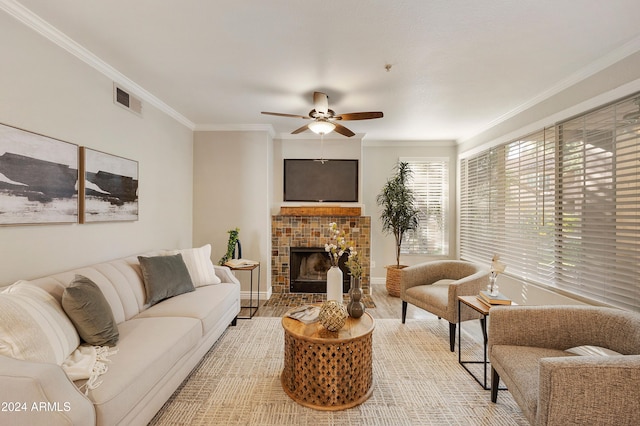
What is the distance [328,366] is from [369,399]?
45cm

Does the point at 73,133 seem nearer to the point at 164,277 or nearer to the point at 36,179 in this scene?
the point at 36,179

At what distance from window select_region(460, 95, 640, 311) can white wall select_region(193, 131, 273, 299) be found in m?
3.36

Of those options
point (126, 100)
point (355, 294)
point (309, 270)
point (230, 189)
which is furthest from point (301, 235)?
point (126, 100)

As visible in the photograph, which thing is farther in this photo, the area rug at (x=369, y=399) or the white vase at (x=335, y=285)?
the white vase at (x=335, y=285)

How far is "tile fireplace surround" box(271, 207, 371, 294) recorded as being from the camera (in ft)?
15.4

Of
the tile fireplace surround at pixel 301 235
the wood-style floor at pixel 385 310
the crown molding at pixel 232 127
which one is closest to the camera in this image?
the wood-style floor at pixel 385 310

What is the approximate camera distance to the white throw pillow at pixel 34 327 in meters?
1.34

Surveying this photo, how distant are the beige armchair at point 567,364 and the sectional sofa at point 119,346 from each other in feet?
6.69

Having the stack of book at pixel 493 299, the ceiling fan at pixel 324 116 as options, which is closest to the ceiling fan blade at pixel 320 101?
the ceiling fan at pixel 324 116

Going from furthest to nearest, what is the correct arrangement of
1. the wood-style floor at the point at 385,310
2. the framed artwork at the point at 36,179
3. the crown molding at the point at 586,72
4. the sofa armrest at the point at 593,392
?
the wood-style floor at the point at 385,310, the crown molding at the point at 586,72, the framed artwork at the point at 36,179, the sofa armrest at the point at 593,392

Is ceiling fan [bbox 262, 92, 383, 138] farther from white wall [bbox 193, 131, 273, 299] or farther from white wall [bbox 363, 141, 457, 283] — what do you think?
white wall [bbox 363, 141, 457, 283]

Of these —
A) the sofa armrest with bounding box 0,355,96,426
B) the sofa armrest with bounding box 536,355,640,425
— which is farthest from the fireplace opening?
the sofa armrest with bounding box 0,355,96,426

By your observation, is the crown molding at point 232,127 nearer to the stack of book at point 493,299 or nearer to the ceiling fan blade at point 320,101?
the ceiling fan blade at point 320,101

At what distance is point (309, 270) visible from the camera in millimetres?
4840
